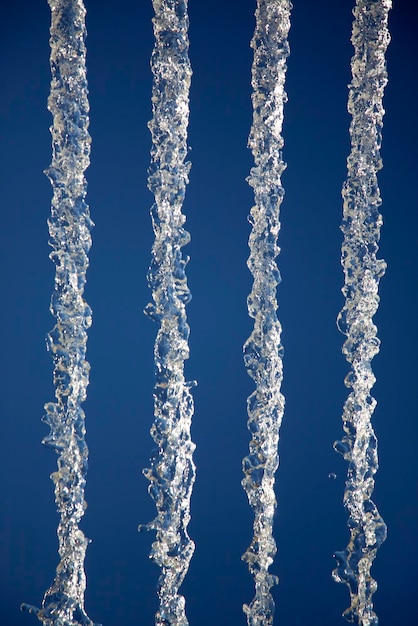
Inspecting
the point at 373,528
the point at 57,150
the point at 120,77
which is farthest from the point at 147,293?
the point at 373,528

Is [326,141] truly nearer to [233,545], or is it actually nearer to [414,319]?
[414,319]

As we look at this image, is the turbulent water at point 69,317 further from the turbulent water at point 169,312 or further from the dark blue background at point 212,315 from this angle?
the dark blue background at point 212,315

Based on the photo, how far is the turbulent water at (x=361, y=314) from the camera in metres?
2.10

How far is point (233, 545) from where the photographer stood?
3010mm

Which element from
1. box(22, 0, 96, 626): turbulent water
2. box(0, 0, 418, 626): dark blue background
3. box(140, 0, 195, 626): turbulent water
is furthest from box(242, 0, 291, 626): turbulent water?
box(0, 0, 418, 626): dark blue background

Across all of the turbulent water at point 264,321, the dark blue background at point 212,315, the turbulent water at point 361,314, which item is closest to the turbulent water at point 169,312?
the turbulent water at point 264,321

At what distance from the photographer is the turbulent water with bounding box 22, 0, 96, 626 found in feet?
6.48

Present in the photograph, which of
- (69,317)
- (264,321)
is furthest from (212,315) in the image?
(69,317)

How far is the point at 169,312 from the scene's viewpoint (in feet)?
6.61

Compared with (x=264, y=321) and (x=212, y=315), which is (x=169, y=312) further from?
(x=212, y=315)

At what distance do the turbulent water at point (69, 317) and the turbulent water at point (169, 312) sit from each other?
0.18m

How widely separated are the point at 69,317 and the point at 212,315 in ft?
3.38

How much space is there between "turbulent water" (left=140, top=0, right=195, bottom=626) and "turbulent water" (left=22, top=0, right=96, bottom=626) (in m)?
0.18

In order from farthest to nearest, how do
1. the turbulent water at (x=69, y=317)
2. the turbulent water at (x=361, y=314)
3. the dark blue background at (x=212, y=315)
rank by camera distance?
1. the dark blue background at (x=212, y=315)
2. the turbulent water at (x=361, y=314)
3. the turbulent water at (x=69, y=317)
